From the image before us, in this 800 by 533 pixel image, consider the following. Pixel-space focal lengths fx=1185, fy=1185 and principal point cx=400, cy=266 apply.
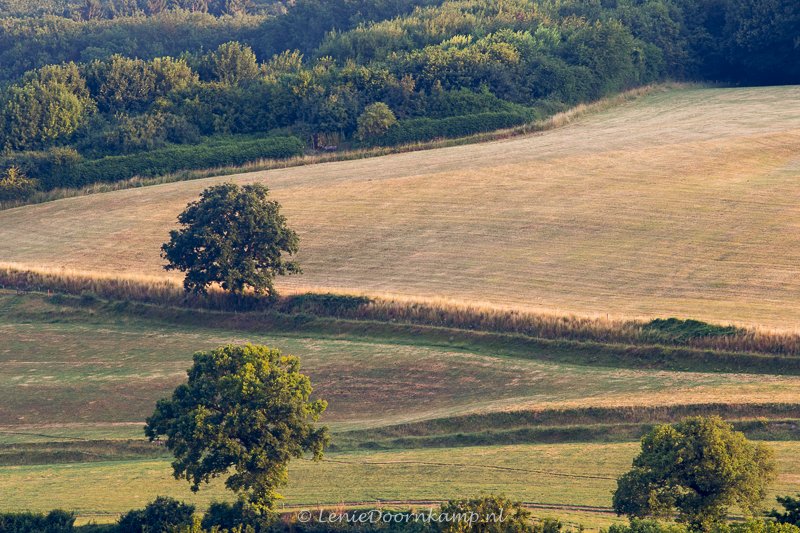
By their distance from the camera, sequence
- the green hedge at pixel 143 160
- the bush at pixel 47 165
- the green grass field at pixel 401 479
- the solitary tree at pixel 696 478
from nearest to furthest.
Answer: the solitary tree at pixel 696 478, the green grass field at pixel 401 479, the bush at pixel 47 165, the green hedge at pixel 143 160

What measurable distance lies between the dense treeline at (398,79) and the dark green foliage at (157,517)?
5827 cm

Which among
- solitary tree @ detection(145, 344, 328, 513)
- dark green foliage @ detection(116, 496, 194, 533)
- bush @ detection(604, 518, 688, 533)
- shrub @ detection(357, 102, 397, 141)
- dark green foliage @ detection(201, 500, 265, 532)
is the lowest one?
dark green foliage @ detection(201, 500, 265, 532)

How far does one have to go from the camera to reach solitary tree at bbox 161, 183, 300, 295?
5816 cm

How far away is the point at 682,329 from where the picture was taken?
4869cm

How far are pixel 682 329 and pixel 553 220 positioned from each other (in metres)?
22.6

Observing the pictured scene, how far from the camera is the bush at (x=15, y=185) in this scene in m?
84.9

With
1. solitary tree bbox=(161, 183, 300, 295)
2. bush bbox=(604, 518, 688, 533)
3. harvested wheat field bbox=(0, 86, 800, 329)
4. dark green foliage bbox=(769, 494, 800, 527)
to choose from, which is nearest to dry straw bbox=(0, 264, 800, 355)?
solitary tree bbox=(161, 183, 300, 295)

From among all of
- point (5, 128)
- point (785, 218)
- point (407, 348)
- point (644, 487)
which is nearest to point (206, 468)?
point (644, 487)

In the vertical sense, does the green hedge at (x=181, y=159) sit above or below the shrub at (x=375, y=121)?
below

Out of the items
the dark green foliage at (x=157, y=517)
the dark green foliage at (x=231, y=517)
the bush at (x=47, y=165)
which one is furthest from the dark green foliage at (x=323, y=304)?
the bush at (x=47, y=165)

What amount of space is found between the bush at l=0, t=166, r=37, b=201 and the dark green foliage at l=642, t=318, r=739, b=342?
2066 inches

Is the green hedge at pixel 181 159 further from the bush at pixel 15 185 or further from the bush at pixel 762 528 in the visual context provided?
the bush at pixel 762 528

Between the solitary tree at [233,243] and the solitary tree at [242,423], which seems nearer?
the solitary tree at [242,423]

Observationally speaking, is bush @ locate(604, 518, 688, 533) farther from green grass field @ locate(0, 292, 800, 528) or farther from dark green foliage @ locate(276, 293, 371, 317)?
dark green foliage @ locate(276, 293, 371, 317)
